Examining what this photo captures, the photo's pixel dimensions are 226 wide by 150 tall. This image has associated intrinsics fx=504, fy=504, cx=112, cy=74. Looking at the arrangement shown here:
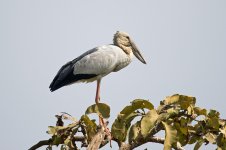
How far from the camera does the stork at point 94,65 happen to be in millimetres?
11406

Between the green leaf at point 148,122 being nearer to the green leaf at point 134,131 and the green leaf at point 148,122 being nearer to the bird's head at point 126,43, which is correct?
the green leaf at point 134,131

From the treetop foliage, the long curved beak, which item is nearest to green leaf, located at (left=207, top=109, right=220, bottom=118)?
the treetop foliage

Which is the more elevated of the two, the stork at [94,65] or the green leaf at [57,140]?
the stork at [94,65]

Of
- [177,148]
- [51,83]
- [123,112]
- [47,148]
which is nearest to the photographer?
[177,148]

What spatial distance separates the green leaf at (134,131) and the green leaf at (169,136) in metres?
0.34

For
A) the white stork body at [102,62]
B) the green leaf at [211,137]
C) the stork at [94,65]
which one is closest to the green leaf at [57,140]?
the green leaf at [211,137]

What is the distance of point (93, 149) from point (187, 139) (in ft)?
3.49

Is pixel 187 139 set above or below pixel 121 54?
below

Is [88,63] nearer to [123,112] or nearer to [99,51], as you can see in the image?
[99,51]

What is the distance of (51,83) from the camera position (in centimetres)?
1136

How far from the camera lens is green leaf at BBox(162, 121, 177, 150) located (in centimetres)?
525

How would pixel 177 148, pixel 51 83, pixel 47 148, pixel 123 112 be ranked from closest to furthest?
1. pixel 177 148
2. pixel 123 112
3. pixel 47 148
4. pixel 51 83

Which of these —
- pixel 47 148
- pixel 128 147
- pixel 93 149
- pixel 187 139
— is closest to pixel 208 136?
pixel 187 139

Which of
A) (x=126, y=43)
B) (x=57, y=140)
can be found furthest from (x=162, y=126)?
(x=126, y=43)
